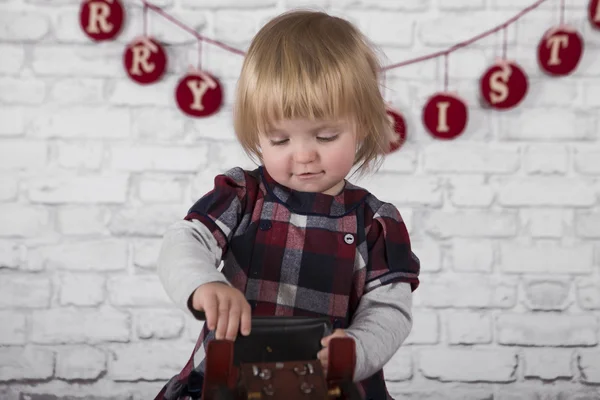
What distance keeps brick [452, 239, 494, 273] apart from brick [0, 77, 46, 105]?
3.26ft

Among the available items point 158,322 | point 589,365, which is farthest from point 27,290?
point 589,365

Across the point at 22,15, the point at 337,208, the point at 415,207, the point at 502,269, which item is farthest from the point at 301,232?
the point at 22,15

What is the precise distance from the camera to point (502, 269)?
67.4 inches

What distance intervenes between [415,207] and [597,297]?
48 cm

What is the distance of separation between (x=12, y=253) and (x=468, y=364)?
1.08m

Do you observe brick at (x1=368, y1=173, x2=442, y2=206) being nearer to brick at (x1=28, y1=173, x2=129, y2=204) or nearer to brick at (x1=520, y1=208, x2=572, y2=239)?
brick at (x1=520, y1=208, x2=572, y2=239)

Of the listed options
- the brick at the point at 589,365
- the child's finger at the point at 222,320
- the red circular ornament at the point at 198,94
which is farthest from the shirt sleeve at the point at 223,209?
the brick at the point at 589,365

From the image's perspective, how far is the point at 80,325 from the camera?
1.71 meters

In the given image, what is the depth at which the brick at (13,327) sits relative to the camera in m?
1.70

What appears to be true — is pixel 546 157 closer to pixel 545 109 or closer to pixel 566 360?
pixel 545 109

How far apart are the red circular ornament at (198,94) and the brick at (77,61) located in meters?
0.15

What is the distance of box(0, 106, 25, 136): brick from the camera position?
1.67m

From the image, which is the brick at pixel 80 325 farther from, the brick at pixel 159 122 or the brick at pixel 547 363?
the brick at pixel 547 363

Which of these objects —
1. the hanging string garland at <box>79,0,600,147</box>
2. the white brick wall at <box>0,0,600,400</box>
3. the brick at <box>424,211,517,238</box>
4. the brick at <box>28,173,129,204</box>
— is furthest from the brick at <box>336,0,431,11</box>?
the brick at <box>28,173,129,204</box>
